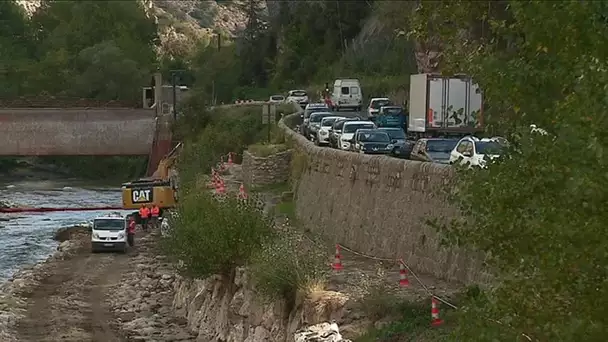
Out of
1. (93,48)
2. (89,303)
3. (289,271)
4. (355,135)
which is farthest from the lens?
(93,48)

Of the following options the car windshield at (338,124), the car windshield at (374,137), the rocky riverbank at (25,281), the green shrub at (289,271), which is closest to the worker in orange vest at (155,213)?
the rocky riverbank at (25,281)

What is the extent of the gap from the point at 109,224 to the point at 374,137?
15.7m

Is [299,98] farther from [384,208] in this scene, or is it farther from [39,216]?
[384,208]

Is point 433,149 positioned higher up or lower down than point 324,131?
higher up

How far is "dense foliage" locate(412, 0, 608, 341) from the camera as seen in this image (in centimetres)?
841

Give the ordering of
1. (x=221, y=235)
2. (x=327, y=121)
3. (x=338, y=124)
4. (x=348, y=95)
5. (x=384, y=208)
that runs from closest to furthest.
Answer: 1. (x=384, y=208)
2. (x=221, y=235)
3. (x=338, y=124)
4. (x=327, y=121)
5. (x=348, y=95)

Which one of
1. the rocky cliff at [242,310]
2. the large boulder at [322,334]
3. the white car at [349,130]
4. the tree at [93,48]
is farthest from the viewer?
the tree at [93,48]

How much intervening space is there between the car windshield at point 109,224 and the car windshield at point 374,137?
48.2 ft

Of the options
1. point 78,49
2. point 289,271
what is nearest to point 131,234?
point 289,271

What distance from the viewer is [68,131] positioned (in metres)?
66.2

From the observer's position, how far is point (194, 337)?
32.0 metres

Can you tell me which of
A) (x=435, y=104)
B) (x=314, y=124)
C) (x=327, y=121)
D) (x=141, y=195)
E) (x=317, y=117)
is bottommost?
(x=141, y=195)

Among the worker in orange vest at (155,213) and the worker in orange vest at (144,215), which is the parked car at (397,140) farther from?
the worker in orange vest at (155,213)

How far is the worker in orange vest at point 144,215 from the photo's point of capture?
5899 cm
